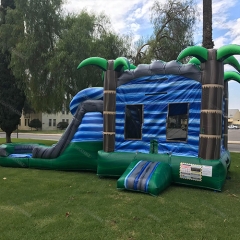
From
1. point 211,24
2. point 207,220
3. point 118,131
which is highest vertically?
point 211,24

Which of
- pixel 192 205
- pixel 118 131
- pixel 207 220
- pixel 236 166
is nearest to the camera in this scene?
pixel 207 220

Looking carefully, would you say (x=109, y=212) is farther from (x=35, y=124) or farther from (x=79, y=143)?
(x=35, y=124)

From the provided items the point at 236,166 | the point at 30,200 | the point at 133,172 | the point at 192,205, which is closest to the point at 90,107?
the point at 133,172

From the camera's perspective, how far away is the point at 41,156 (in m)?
8.65

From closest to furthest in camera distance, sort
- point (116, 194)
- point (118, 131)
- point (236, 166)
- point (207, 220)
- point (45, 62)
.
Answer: point (207, 220)
point (116, 194)
point (118, 131)
point (236, 166)
point (45, 62)

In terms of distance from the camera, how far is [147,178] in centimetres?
590

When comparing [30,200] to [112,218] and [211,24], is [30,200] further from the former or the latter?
[211,24]

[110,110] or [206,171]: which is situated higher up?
[110,110]

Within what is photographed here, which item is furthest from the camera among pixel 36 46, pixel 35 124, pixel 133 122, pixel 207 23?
pixel 35 124

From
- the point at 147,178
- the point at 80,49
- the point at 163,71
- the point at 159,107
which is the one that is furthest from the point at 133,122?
the point at 80,49

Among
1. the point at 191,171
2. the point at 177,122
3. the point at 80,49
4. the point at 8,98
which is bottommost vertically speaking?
the point at 191,171

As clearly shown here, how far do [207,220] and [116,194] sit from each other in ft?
6.71

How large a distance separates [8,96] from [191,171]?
13.2 metres

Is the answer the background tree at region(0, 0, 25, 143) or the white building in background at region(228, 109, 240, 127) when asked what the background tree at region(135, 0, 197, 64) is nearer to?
the background tree at region(0, 0, 25, 143)
